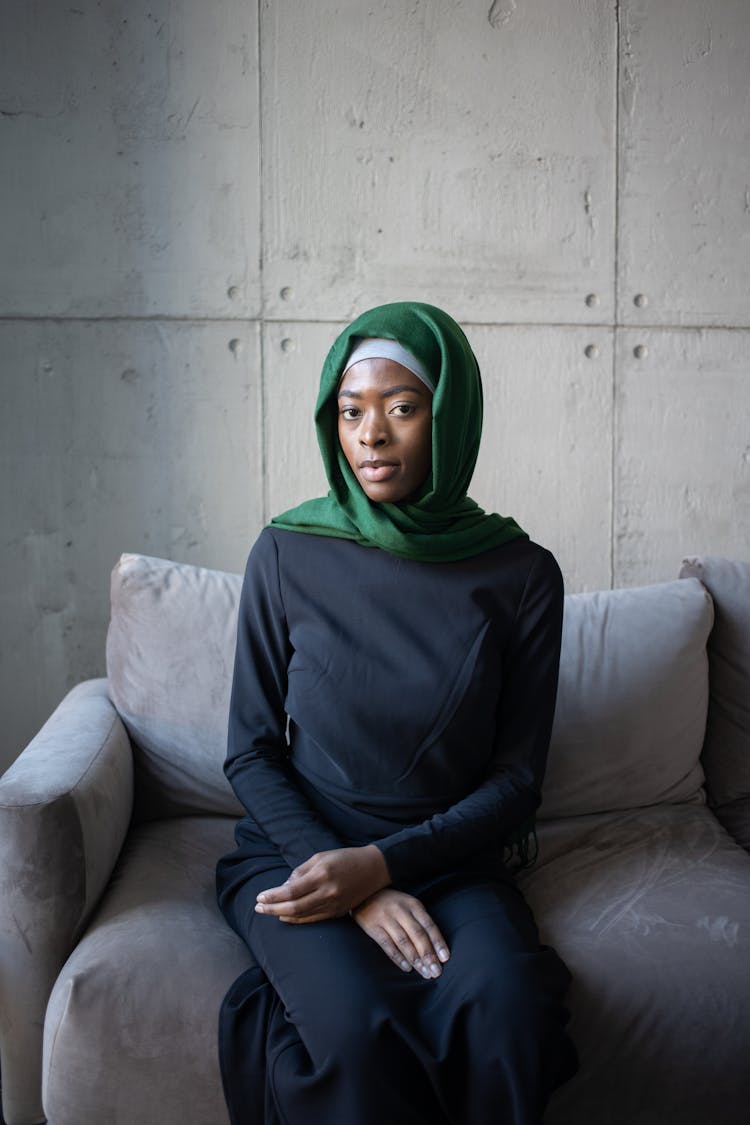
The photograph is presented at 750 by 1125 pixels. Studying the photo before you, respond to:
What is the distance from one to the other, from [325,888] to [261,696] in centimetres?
37

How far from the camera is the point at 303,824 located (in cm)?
148

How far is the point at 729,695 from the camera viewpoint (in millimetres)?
2113

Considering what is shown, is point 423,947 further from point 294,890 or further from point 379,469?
point 379,469

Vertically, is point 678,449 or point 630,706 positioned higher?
point 678,449

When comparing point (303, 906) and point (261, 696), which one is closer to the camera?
point (303, 906)

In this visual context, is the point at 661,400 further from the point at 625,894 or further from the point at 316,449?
the point at 625,894

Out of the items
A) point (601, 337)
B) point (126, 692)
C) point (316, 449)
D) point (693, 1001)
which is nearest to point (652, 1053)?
point (693, 1001)

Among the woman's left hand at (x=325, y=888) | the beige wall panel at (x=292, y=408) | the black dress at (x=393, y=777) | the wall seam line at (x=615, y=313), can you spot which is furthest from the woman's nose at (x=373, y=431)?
the wall seam line at (x=615, y=313)

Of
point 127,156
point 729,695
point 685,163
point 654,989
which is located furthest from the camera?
point 685,163

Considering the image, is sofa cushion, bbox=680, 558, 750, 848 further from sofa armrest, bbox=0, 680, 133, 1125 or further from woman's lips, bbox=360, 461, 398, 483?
sofa armrest, bbox=0, 680, 133, 1125

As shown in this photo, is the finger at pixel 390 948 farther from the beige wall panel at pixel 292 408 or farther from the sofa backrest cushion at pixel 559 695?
the beige wall panel at pixel 292 408

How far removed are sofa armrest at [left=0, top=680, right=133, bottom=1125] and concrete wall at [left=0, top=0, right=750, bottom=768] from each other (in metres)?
1.04

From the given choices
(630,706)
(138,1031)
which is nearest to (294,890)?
(138,1031)

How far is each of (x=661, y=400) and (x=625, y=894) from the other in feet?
4.76
